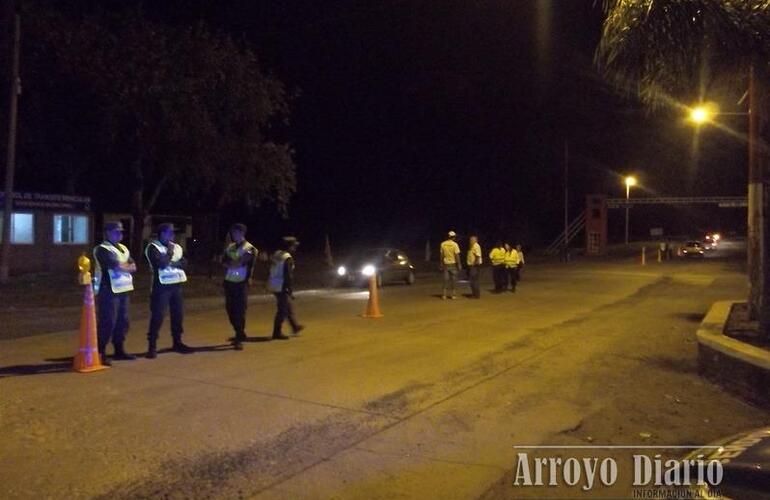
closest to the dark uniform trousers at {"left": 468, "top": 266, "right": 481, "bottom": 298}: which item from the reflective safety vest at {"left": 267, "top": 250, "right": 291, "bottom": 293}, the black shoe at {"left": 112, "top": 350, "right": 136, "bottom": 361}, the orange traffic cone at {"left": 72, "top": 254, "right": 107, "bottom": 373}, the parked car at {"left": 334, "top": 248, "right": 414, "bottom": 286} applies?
the parked car at {"left": 334, "top": 248, "right": 414, "bottom": 286}

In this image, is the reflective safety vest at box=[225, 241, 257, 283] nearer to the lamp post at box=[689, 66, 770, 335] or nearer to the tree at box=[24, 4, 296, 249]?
the lamp post at box=[689, 66, 770, 335]

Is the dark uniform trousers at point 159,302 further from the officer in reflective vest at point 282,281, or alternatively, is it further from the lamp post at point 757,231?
the lamp post at point 757,231

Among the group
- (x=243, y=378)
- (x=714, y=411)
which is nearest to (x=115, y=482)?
(x=243, y=378)

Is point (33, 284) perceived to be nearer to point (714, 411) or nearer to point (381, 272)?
point (381, 272)

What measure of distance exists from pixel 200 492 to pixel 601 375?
20.1 ft

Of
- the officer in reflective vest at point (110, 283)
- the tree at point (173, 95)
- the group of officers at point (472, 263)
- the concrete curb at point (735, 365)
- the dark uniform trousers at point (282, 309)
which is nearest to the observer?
Answer: the concrete curb at point (735, 365)

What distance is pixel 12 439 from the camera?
6512 millimetres

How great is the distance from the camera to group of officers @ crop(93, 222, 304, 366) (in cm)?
965

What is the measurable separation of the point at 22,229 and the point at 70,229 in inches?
89.3

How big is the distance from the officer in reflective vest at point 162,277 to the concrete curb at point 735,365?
6641 mm

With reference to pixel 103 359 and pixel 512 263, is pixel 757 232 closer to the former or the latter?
pixel 103 359

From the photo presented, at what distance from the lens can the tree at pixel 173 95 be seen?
80.2 feet

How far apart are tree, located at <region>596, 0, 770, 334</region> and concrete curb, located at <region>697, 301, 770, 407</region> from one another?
2.95 m

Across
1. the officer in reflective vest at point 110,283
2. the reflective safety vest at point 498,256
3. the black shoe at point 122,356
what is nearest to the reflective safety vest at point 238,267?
the officer in reflective vest at point 110,283
